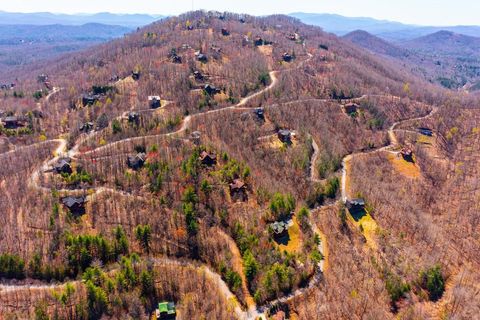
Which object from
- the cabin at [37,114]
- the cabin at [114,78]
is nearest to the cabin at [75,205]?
the cabin at [37,114]

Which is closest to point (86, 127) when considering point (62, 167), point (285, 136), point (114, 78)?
point (62, 167)

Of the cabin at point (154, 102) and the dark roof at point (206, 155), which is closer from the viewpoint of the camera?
the dark roof at point (206, 155)

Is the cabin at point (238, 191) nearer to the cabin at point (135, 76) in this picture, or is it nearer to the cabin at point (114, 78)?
the cabin at point (135, 76)

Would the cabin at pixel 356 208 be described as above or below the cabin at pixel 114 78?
below

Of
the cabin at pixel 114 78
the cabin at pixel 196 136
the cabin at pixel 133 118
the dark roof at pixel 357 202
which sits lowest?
the dark roof at pixel 357 202

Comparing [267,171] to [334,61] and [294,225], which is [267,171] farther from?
[334,61]

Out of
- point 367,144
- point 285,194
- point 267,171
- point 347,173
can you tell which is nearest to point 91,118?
point 267,171

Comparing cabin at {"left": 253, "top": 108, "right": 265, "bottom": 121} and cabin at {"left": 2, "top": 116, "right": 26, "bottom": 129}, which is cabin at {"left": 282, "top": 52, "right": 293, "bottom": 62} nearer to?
cabin at {"left": 253, "top": 108, "right": 265, "bottom": 121}

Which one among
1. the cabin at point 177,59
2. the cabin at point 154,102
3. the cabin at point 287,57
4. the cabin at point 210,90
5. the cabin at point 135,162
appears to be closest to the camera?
the cabin at point 135,162
